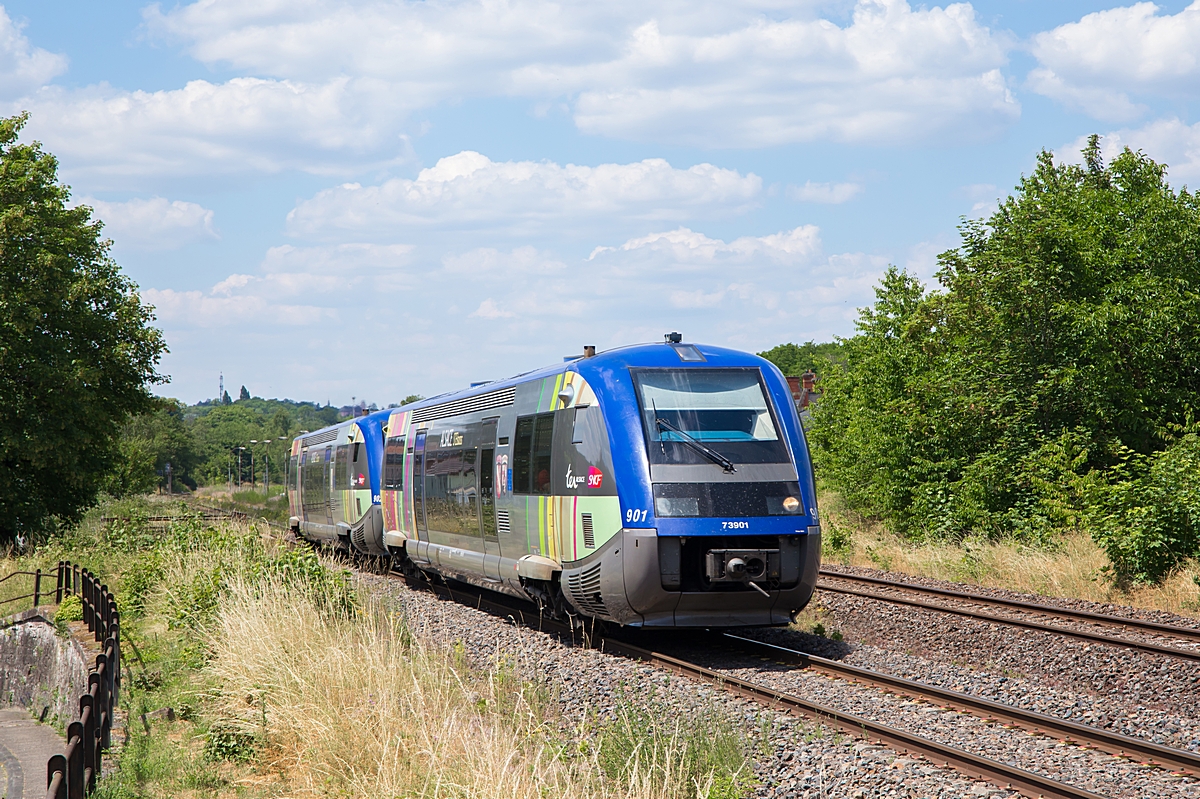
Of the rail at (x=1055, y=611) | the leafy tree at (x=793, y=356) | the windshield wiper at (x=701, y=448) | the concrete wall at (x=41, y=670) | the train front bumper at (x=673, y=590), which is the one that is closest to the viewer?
the train front bumper at (x=673, y=590)

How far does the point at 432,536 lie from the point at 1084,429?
11.8 metres

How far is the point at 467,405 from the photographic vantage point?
15.9 metres

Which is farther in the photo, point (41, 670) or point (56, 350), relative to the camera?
point (56, 350)

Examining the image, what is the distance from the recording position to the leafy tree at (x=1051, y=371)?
19.5m

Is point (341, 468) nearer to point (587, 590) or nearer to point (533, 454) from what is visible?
point (533, 454)

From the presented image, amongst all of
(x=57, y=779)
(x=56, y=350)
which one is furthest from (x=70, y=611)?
(x=56, y=350)

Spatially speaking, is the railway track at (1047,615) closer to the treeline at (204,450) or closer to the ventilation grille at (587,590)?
the ventilation grille at (587,590)

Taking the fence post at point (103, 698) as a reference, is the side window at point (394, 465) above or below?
above

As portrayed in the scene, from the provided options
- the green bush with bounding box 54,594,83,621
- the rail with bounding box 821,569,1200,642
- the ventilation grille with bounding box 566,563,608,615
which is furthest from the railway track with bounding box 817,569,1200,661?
the green bush with bounding box 54,594,83,621

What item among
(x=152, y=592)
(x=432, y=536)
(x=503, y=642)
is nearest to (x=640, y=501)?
(x=503, y=642)

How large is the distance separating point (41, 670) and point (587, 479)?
9.84 m

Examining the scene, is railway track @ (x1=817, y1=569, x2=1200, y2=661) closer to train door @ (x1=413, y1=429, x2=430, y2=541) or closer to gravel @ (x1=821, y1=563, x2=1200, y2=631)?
gravel @ (x1=821, y1=563, x2=1200, y2=631)

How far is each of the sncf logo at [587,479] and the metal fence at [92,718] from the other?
15.3 feet

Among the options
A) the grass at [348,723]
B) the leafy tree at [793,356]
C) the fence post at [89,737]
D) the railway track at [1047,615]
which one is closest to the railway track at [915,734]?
the grass at [348,723]
